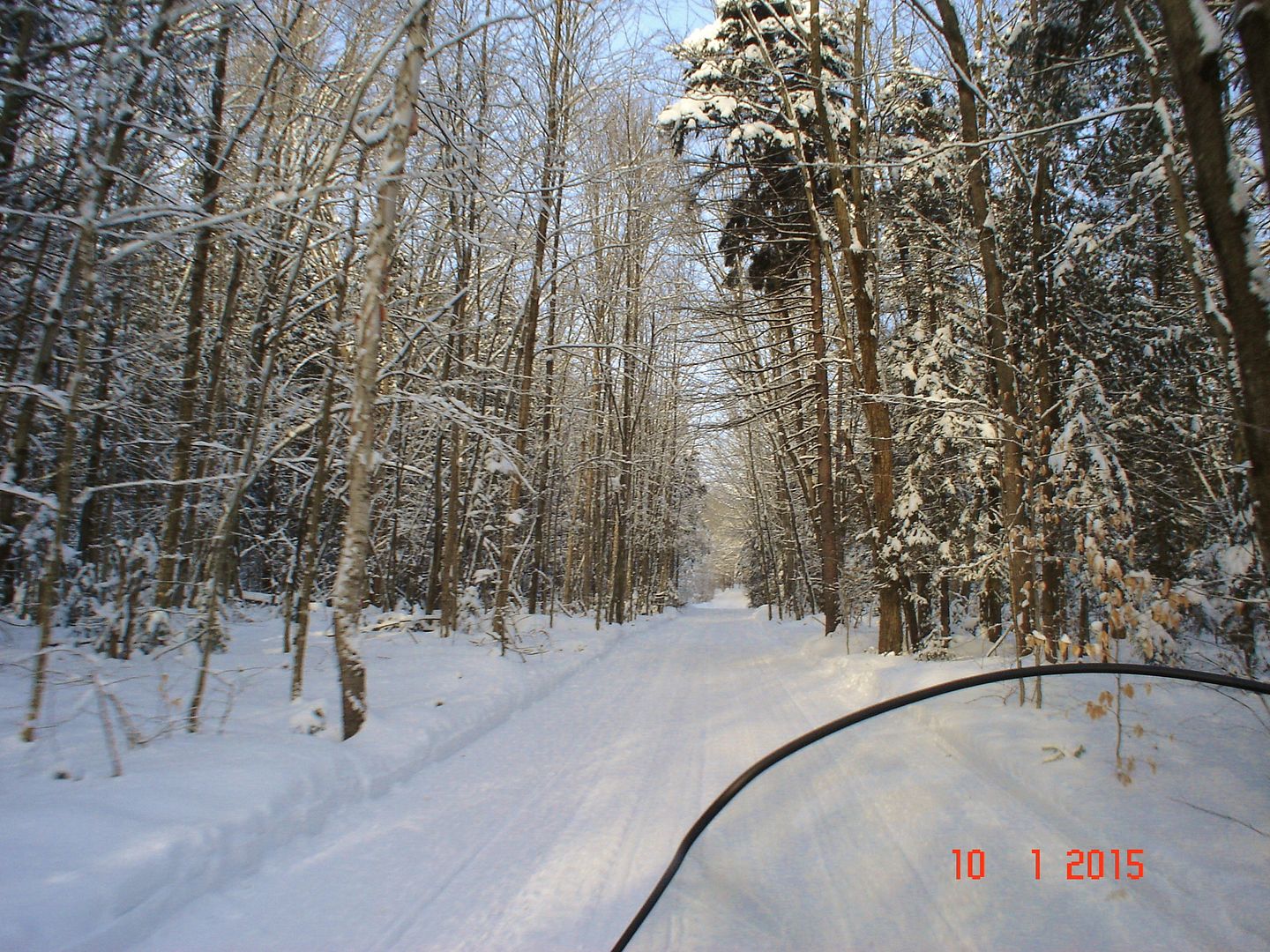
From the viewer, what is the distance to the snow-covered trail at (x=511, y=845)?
2682mm

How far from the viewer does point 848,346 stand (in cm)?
1112

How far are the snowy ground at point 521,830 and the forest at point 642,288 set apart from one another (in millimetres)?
842

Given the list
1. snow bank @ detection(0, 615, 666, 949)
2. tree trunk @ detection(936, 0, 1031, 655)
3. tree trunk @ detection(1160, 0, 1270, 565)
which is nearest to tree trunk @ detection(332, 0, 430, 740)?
snow bank @ detection(0, 615, 666, 949)

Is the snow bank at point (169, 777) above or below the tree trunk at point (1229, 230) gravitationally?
below

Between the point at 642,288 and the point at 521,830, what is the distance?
26.9ft

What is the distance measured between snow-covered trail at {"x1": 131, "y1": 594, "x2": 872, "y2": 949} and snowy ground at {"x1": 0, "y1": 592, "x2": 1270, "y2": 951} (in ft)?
0.06

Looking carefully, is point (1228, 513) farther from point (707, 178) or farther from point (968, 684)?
point (707, 178)

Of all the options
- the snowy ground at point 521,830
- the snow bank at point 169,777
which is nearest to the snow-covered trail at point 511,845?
the snowy ground at point 521,830

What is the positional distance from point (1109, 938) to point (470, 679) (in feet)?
23.9

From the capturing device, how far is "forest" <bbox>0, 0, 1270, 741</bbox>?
448 cm

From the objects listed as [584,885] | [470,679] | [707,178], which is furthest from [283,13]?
[584,885]

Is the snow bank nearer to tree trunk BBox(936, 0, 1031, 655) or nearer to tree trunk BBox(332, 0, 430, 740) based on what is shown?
tree trunk BBox(332, 0, 430, 740)

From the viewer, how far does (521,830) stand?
3.76 metres

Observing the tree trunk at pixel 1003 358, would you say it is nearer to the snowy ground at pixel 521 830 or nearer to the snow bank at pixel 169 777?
the snowy ground at pixel 521 830
